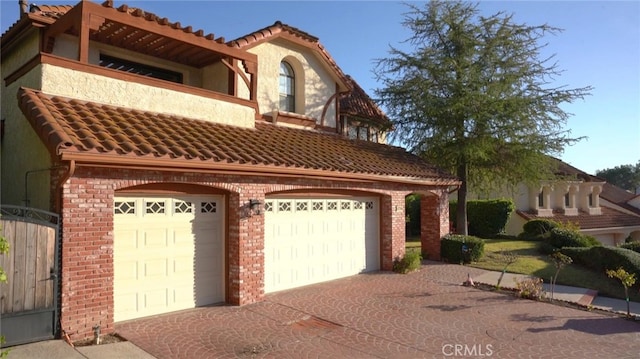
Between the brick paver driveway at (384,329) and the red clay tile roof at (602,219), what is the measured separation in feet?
62.2

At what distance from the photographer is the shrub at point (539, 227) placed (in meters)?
21.4

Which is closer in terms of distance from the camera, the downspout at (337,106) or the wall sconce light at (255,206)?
the wall sconce light at (255,206)

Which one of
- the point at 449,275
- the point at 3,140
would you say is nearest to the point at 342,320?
the point at 449,275

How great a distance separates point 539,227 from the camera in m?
21.7

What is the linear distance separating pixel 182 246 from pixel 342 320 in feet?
11.0

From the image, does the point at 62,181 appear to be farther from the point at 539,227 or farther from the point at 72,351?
the point at 539,227

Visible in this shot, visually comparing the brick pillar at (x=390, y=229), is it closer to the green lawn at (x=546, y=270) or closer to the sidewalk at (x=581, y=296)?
the sidewalk at (x=581, y=296)

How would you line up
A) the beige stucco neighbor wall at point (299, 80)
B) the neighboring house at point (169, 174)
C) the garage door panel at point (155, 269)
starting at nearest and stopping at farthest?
the neighboring house at point (169, 174) < the garage door panel at point (155, 269) < the beige stucco neighbor wall at point (299, 80)

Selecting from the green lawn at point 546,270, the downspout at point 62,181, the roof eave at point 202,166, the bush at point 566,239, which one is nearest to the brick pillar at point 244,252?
the roof eave at point 202,166

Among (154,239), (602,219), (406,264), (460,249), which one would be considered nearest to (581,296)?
(460,249)

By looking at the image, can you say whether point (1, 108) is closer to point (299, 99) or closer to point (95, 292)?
point (95, 292)

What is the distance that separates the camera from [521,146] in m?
16.1

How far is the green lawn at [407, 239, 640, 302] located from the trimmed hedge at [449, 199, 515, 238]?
4.35 meters

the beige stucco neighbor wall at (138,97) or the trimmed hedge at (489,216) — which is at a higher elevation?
the beige stucco neighbor wall at (138,97)
